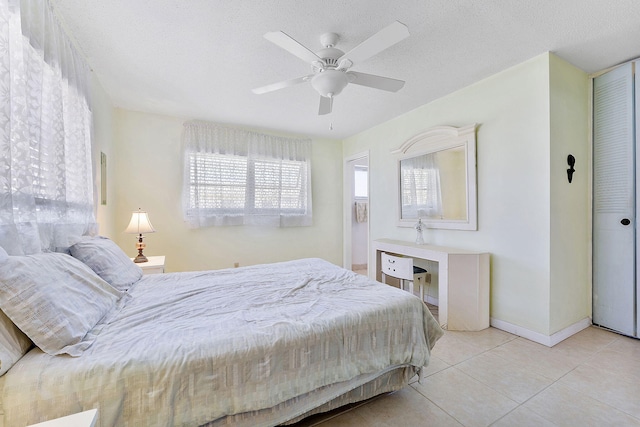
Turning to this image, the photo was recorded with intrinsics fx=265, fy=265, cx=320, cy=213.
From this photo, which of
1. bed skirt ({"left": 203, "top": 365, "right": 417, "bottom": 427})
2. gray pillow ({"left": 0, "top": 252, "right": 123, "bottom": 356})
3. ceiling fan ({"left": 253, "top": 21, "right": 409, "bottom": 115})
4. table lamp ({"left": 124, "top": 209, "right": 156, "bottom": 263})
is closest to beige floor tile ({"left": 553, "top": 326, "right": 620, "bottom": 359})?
bed skirt ({"left": 203, "top": 365, "right": 417, "bottom": 427})

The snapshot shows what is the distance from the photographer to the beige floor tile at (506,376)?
165 cm

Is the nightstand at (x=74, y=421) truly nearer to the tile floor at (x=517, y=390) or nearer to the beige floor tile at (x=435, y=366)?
the tile floor at (x=517, y=390)

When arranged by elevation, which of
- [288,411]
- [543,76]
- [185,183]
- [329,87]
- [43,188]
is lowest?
[288,411]

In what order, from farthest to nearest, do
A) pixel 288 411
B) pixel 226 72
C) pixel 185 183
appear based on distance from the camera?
pixel 185 183 → pixel 226 72 → pixel 288 411

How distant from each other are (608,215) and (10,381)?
3950mm

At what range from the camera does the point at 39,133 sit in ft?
4.45

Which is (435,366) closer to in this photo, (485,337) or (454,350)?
(454,350)

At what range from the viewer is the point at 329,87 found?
6.21ft

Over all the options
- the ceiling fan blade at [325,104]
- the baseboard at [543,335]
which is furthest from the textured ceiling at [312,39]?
the baseboard at [543,335]

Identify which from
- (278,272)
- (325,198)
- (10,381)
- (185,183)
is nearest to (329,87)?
(278,272)

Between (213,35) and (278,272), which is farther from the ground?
(213,35)

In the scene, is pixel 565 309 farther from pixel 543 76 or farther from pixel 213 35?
→ pixel 213 35

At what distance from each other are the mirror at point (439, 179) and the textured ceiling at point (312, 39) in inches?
20.7

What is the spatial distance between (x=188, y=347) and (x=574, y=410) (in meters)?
2.08
